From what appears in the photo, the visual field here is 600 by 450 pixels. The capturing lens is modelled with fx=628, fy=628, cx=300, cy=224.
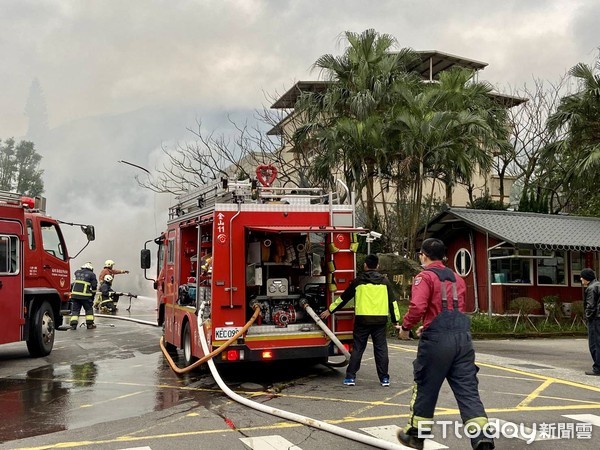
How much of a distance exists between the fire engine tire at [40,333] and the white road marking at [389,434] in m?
7.37

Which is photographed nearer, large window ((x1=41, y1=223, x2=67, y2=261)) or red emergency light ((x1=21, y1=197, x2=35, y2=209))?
red emergency light ((x1=21, y1=197, x2=35, y2=209))

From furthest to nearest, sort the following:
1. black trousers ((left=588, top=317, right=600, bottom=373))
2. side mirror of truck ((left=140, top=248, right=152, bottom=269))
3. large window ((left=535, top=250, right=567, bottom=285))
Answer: large window ((left=535, top=250, right=567, bottom=285))
side mirror of truck ((left=140, top=248, right=152, bottom=269))
black trousers ((left=588, top=317, right=600, bottom=373))

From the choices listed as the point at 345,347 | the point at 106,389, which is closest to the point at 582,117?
the point at 345,347

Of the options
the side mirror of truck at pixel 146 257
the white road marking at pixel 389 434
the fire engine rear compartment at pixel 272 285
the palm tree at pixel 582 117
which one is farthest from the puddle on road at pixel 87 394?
the palm tree at pixel 582 117

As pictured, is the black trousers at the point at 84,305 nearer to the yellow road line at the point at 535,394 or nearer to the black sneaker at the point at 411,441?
the yellow road line at the point at 535,394

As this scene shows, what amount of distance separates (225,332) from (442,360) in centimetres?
366

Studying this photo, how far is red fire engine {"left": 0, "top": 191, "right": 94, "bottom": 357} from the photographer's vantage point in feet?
32.6

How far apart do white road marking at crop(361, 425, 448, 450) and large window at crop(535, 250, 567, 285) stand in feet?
45.3

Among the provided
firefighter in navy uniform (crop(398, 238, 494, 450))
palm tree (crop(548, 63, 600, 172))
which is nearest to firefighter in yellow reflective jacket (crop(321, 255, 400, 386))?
firefighter in navy uniform (crop(398, 238, 494, 450))

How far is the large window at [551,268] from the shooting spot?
1838 cm

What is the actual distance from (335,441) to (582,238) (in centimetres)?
1505

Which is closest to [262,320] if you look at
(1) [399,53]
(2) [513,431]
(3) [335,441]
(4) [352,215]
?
(4) [352,215]

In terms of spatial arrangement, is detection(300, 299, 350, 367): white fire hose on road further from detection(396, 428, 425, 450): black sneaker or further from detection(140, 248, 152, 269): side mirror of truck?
detection(140, 248, 152, 269): side mirror of truck

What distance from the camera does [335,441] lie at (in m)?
5.48
